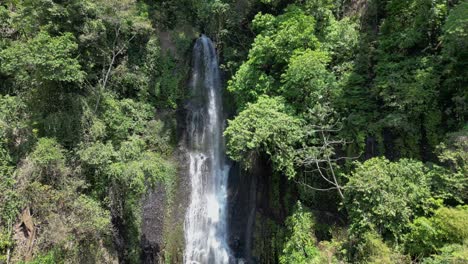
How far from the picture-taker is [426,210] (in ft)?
35.6

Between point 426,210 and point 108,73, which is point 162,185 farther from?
point 426,210

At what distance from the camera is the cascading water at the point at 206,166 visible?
1642cm

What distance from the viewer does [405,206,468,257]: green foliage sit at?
32.0 feet

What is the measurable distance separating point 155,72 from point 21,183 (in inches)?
395

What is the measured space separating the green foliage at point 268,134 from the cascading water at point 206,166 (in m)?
4.63

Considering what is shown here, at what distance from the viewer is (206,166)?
61.2ft

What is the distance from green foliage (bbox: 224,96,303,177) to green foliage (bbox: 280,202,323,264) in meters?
1.98

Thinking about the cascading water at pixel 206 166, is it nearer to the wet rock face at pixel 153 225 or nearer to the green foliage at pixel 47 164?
the wet rock face at pixel 153 225

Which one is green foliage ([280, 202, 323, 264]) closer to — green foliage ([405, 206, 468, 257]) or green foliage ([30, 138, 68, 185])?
green foliage ([405, 206, 468, 257])

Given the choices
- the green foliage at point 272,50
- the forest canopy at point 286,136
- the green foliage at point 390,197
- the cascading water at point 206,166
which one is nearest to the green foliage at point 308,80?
the forest canopy at point 286,136

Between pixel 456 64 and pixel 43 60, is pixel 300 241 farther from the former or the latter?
pixel 43 60

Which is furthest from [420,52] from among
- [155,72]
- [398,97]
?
[155,72]

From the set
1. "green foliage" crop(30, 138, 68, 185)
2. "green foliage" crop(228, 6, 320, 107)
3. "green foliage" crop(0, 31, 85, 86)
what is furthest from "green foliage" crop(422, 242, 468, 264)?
"green foliage" crop(0, 31, 85, 86)

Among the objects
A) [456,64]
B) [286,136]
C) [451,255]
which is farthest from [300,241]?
[456,64]
